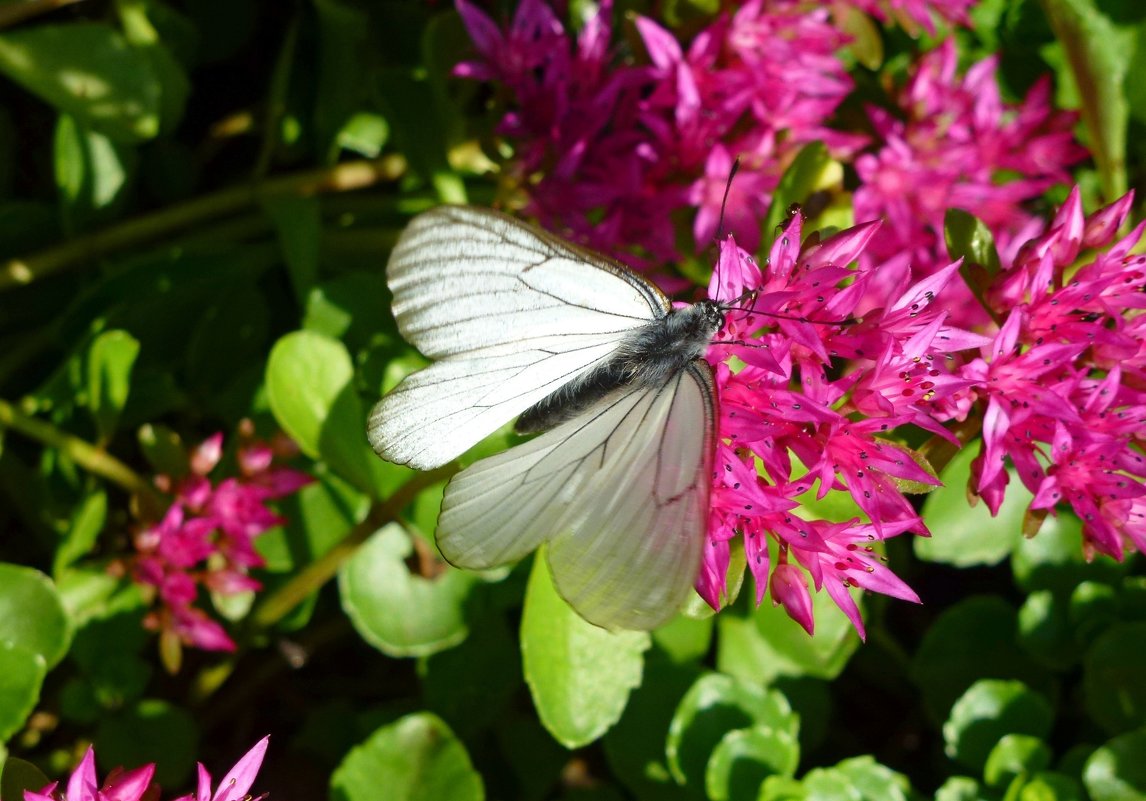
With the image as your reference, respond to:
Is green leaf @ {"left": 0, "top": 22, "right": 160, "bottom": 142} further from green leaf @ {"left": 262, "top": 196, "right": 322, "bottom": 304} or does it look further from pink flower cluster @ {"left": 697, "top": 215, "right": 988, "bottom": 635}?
pink flower cluster @ {"left": 697, "top": 215, "right": 988, "bottom": 635}

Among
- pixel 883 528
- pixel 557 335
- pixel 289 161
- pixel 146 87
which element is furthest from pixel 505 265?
pixel 289 161

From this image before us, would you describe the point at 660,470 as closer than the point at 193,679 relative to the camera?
Yes

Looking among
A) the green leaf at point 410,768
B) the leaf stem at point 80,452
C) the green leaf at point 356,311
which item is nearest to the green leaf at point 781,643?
the green leaf at point 410,768

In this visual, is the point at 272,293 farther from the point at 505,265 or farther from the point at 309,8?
the point at 505,265

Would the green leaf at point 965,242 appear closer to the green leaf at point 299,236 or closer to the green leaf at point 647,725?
the green leaf at point 647,725

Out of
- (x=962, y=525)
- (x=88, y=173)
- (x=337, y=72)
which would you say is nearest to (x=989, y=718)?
(x=962, y=525)

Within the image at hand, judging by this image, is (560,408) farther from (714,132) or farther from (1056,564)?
(1056,564)
